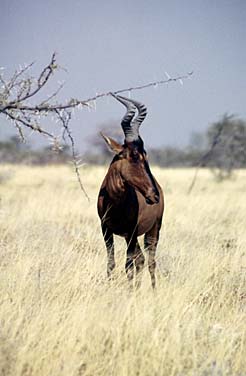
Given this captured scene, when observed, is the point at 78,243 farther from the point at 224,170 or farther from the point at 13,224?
the point at 224,170

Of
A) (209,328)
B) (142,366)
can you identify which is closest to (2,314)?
(142,366)

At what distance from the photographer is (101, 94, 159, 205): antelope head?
6762 mm

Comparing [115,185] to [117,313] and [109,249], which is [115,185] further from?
[117,313]

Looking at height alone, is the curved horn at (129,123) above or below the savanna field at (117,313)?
above

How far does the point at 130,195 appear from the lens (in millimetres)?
7141

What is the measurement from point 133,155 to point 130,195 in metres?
0.54

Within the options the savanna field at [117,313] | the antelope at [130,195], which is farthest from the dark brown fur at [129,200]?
the savanna field at [117,313]

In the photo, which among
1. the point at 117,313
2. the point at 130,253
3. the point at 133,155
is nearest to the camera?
the point at 117,313

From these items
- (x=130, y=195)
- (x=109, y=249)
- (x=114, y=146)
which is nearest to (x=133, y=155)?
(x=114, y=146)

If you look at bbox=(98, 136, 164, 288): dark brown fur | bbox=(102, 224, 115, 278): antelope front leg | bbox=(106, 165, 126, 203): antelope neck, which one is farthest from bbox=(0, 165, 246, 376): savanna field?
bbox=(106, 165, 126, 203): antelope neck

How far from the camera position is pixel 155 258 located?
25.6 ft

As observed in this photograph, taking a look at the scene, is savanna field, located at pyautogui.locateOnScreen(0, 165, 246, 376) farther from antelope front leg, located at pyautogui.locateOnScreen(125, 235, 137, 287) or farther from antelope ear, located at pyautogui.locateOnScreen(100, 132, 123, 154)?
antelope ear, located at pyautogui.locateOnScreen(100, 132, 123, 154)

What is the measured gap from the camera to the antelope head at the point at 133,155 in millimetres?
6762

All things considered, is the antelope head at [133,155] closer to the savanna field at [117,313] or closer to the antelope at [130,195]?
the antelope at [130,195]
